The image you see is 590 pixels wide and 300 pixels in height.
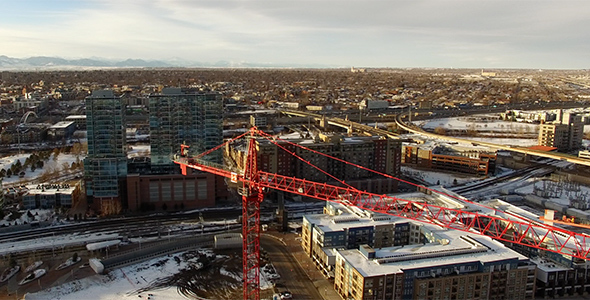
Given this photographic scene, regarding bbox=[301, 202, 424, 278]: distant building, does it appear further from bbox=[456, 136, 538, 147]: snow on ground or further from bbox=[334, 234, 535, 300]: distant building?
bbox=[456, 136, 538, 147]: snow on ground

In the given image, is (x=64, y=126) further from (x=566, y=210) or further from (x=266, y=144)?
(x=566, y=210)

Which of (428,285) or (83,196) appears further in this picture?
(83,196)

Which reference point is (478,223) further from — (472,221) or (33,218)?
(33,218)

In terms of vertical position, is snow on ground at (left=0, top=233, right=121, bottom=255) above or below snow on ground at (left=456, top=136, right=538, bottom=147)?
below

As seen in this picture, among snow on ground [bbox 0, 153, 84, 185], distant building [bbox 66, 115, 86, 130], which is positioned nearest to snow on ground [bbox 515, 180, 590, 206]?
snow on ground [bbox 0, 153, 84, 185]

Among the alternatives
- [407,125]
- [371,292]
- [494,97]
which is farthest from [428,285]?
[494,97]

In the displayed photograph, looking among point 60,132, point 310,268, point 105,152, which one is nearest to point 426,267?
point 310,268

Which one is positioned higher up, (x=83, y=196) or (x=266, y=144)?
(x=266, y=144)
